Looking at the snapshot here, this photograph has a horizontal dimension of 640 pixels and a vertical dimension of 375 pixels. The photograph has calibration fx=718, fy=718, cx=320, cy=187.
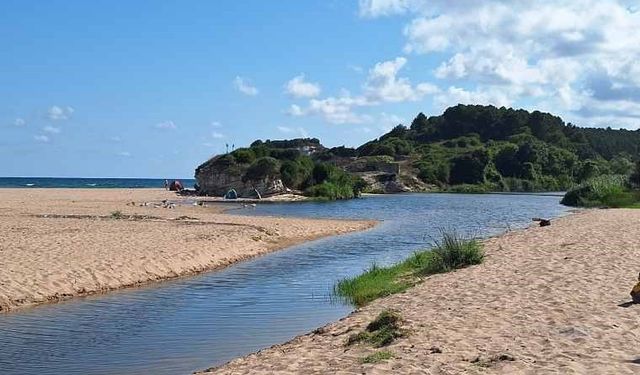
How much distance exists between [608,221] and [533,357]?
33.4m

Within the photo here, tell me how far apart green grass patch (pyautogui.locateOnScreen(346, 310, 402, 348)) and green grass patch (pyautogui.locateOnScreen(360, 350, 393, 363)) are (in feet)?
2.44

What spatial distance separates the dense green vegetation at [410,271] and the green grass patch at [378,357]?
8.23 m

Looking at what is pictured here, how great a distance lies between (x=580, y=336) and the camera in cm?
1112

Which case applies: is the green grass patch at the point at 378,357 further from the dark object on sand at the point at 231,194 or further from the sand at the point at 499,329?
the dark object on sand at the point at 231,194

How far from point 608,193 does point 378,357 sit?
236 ft

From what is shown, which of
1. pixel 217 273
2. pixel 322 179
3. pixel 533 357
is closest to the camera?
pixel 533 357

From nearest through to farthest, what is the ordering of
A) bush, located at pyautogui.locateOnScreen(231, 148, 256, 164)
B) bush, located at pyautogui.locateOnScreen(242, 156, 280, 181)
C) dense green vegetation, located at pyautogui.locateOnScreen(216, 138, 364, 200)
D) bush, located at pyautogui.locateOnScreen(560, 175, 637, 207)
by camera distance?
1. bush, located at pyautogui.locateOnScreen(560, 175, 637, 207)
2. bush, located at pyautogui.locateOnScreen(242, 156, 280, 181)
3. dense green vegetation, located at pyautogui.locateOnScreen(216, 138, 364, 200)
4. bush, located at pyautogui.locateOnScreen(231, 148, 256, 164)

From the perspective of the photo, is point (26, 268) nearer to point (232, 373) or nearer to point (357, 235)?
point (232, 373)

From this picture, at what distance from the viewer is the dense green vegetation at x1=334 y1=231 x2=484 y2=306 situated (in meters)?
19.6

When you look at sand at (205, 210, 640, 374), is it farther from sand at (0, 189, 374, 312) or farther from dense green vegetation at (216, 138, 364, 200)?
dense green vegetation at (216, 138, 364, 200)

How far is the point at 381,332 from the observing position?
12.1 metres

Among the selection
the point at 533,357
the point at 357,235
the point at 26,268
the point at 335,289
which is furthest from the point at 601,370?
the point at 357,235

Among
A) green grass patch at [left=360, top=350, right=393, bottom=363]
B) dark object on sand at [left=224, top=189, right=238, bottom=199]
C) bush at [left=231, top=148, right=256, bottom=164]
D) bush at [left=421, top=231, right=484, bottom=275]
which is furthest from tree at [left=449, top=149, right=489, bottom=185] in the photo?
green grass patch at [left=360, top=350, right=393, bottom=363]

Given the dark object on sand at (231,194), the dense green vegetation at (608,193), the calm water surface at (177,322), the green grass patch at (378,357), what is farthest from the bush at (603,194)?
the green grass patch at (378,357)
